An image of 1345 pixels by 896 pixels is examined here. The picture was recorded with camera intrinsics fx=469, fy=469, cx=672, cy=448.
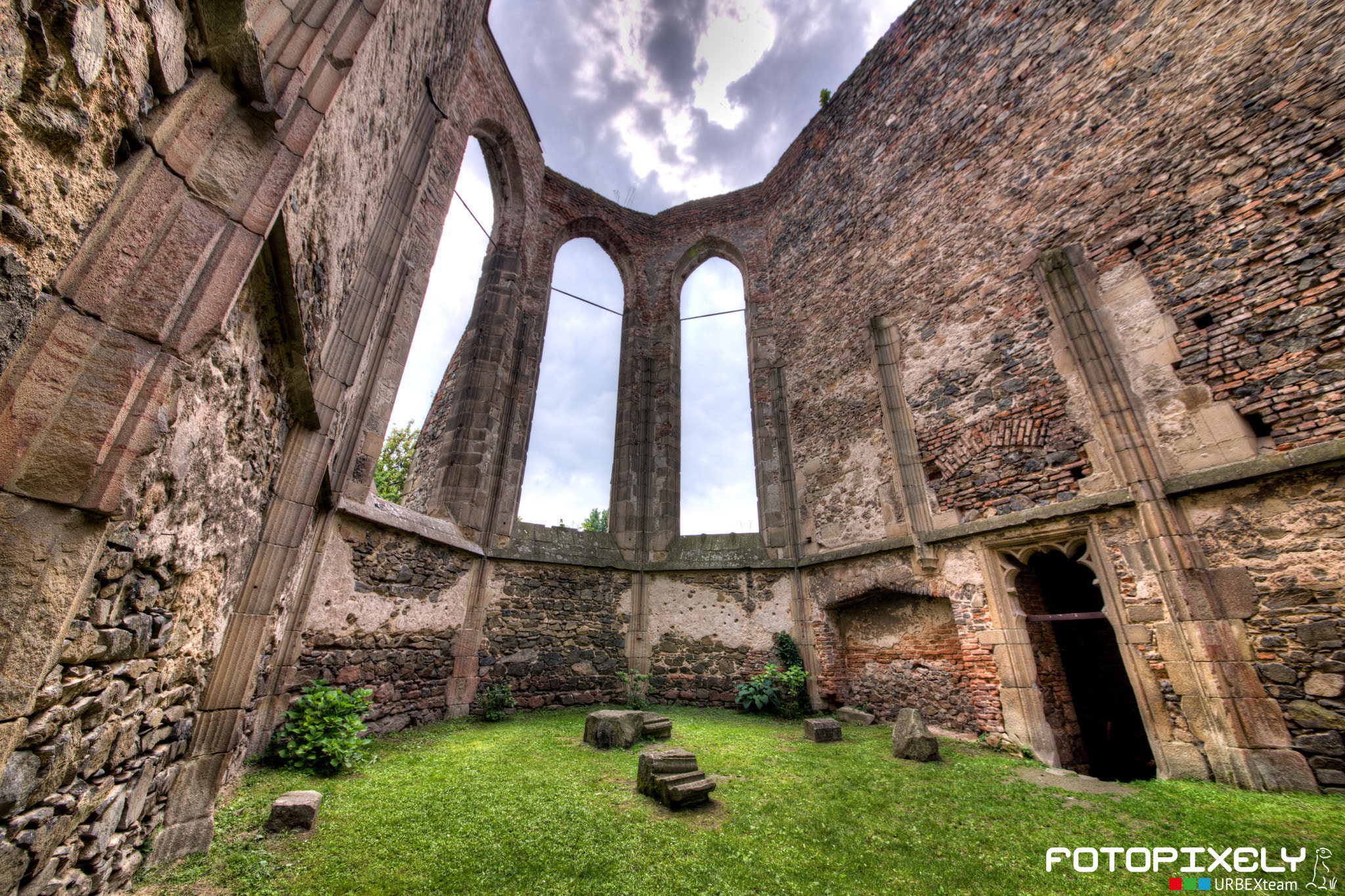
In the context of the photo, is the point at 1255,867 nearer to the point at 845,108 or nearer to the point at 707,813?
the point at 707,813

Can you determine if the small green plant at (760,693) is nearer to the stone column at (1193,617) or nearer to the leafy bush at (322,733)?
the stone column at (1193,617)

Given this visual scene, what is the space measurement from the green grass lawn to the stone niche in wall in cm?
145

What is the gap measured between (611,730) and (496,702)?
2.46m

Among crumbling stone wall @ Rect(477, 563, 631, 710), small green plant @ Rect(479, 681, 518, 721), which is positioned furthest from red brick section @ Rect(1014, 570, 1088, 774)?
small green plant @ Rect(479, 681, 518, 721)

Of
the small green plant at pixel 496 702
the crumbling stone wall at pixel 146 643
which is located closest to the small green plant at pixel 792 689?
the small green plant at pixel 496 702

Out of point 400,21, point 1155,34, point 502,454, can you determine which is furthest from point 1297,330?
point 502,454

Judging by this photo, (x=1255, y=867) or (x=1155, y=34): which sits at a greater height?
(x=1155, y=34)

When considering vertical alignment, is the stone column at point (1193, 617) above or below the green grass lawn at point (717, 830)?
above

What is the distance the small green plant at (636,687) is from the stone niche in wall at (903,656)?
10.9 feet

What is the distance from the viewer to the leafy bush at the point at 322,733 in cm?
388

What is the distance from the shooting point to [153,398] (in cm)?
144

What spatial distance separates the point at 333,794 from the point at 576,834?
1.91 metres

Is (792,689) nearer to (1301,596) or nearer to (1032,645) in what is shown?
(1032,645)

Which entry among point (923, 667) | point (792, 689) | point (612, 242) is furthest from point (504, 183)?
point (923, 667)
